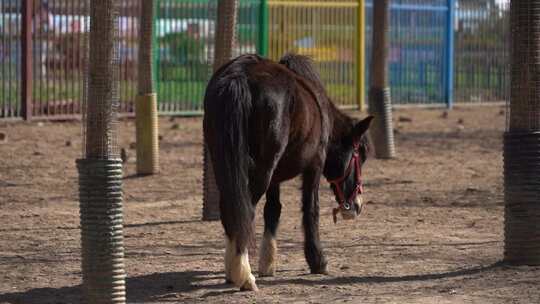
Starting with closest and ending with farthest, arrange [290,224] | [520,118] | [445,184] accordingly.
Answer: [520,118], [290,224], [445,184]

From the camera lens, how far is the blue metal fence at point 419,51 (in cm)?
2330

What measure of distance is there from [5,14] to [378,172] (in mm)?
6911

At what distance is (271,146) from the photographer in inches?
303

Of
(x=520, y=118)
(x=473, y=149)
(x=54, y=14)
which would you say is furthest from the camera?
(x=54, y=14)

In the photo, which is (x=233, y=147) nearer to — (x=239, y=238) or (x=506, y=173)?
(x=239, y=238)

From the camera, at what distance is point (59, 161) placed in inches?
590

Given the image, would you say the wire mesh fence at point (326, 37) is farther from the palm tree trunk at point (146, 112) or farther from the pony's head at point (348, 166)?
the pony's head at point (348, 166)

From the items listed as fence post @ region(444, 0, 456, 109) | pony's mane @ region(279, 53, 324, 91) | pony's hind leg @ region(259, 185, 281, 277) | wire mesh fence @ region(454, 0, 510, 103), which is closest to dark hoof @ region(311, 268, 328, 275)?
pony's hind leg @ region(259, 185, 281, 277)

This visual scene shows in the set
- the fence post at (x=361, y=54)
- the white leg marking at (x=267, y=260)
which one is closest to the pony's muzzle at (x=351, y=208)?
the white leg marking at (x=267, y=260)

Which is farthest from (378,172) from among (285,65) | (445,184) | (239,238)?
(239,238)

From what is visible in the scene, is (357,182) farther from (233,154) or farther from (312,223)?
(233,154)

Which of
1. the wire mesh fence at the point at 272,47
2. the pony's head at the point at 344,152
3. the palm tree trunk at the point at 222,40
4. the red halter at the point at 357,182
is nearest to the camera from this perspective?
the pony's head at the point at 344,152

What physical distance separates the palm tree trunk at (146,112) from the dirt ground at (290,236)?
0.24 metres

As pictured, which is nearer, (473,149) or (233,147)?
(233,147)
